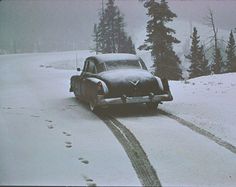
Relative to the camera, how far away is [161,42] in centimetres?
3094

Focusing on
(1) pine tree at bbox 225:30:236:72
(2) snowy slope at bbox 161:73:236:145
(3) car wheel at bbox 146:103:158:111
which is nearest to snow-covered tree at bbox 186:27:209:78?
(1) pine tree at bbox 225:30:236:72

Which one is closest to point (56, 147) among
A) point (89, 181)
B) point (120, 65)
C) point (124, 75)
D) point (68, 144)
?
point (68, 144)

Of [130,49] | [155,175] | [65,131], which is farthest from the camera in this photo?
[130,49]

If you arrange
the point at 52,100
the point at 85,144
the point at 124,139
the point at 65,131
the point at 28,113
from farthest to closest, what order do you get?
the point at 52,100
the point at 28,113
the point at 65,131
the point at 124,139
the point at 85,144

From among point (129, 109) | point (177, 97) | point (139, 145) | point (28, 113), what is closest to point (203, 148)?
point (139, 145)

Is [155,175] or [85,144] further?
[85,144]

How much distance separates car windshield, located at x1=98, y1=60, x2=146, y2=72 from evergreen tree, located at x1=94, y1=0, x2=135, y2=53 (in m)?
29.9

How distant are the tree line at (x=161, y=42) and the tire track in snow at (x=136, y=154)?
675 inches

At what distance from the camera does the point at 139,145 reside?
624 centimetres

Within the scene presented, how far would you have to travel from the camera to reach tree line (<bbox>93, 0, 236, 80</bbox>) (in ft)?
101

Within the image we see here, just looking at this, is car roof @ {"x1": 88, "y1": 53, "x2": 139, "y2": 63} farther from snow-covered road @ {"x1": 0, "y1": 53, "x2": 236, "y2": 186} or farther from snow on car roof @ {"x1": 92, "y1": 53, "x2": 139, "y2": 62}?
snow-covered road @ {"x1": 0, "y1": 53, "x2": 236, "y2": 186}

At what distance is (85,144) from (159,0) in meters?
27.4

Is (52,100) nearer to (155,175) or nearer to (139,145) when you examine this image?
(139,145)

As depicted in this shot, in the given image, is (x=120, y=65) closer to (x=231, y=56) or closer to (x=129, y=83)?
(x=129, y=83)
